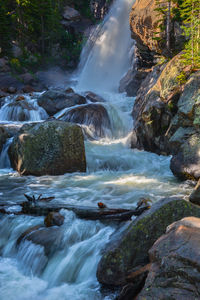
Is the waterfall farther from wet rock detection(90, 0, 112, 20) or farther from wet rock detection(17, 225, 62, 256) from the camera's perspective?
wet rock detection(17, 225, 62, 256)

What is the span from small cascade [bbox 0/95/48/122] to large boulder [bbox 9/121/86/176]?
688 centimetres

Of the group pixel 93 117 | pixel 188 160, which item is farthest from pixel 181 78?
pixel 93 117

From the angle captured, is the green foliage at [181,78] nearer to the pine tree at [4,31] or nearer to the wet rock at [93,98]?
the wet rock at [93,98]

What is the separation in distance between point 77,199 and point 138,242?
3066 mm

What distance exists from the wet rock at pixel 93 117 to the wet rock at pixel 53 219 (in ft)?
28.4

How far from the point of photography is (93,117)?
14.1 m

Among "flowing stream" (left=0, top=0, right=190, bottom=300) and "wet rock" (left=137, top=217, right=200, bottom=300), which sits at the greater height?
"wet rock" (left=137, top=217, right=200, bottom=300)

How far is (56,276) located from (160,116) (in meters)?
7.50

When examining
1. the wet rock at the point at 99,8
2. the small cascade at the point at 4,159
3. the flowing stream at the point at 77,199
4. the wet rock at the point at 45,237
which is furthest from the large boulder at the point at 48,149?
the wet rock at the point at 99,8

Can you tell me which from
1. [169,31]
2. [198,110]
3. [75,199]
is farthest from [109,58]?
[75,199]

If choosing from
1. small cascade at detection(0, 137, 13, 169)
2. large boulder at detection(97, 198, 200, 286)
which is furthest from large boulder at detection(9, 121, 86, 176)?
large boulder at detection(97, 198, 200, 286)

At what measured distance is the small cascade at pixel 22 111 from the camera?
15742mm

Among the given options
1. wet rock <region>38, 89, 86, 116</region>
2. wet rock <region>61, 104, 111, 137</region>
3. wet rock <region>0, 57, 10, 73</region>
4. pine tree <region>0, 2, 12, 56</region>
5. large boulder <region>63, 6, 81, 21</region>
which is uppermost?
large boulder <region>63, 6, 81, 21</region>

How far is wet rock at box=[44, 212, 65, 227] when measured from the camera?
498cm
